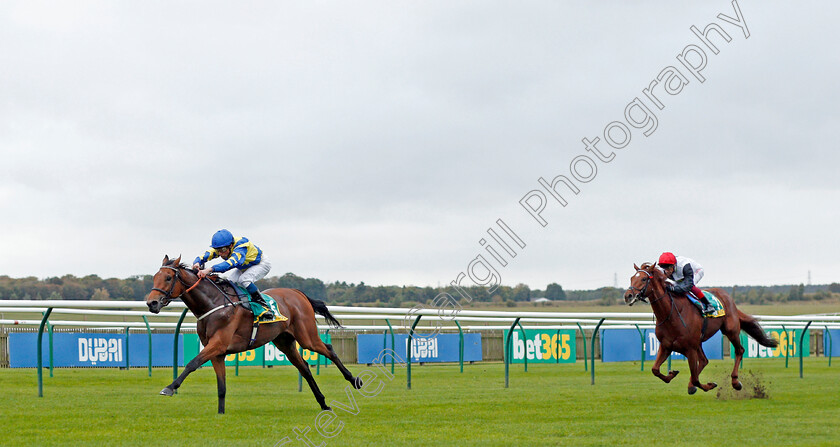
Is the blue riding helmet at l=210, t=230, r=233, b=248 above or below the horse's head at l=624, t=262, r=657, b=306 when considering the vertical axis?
above

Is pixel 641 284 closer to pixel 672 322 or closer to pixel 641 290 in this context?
pixel 641 290

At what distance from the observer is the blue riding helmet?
29.1 ft

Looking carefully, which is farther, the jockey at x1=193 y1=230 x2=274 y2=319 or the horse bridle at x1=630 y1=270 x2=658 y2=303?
the horse bridle at x1=630 y1=270 x2=658 y2=303

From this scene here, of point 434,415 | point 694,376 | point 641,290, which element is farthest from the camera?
point 694,376

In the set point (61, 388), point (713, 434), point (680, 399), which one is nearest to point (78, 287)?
point (61, 388)

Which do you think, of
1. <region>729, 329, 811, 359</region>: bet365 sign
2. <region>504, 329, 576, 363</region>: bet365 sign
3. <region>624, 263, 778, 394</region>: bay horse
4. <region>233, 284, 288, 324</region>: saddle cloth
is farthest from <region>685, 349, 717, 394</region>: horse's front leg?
<region>729, 329, 811, 359</region>: bet365 sign

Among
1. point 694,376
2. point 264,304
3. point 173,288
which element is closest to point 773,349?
point 694,376

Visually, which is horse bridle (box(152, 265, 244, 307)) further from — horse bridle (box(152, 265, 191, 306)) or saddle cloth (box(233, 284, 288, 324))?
saddle cloth (box(233, 284, 288, 324))

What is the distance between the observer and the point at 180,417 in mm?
8062

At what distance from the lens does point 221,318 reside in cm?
850

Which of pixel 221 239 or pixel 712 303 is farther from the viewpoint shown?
pixel 712 303

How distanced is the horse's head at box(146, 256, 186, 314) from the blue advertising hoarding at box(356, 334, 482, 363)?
1000cm

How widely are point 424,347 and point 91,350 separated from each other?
679cm

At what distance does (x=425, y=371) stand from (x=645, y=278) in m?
8.18
